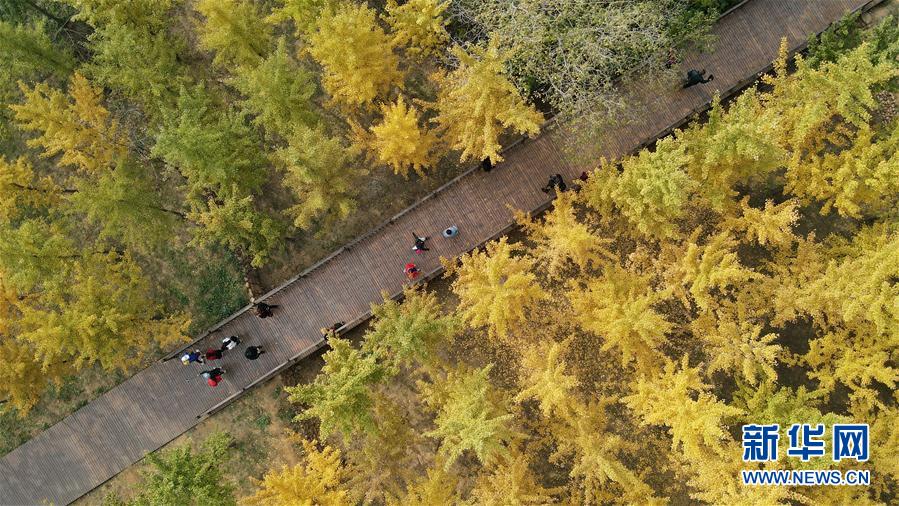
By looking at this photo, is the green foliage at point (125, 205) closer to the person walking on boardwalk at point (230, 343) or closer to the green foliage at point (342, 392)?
the person walking on boardwalk at point (230, 343)

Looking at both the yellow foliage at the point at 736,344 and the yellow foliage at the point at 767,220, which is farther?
the yellow foliage at the point at 767,220

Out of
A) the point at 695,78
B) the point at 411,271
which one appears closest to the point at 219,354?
the point at 411,271

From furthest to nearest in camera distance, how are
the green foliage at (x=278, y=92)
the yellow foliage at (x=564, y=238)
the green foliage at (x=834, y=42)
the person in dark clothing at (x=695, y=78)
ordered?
the person in dark clothing at (x=695, y=78) < the green foliage at (x=834, y=42) < the green foliage at (x=278, y=92) < the yellow foliage at (x=564, y=238)

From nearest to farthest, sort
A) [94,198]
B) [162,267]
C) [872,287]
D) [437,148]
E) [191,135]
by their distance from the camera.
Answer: [872,287]
[191,135]
[94,198]
[437,148]
[162,267]

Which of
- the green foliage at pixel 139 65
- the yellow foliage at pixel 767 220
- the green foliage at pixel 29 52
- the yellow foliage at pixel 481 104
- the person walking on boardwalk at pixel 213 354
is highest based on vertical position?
the green foliage at pixel 29 52

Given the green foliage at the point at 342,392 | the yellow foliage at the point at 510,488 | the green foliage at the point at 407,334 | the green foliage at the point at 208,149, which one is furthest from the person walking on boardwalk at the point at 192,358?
the yellow foliage at the point at 510,488

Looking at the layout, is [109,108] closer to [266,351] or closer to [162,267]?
[162,267]

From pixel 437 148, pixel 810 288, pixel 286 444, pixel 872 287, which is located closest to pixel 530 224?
pixel 437 148
